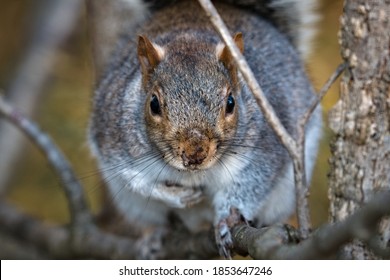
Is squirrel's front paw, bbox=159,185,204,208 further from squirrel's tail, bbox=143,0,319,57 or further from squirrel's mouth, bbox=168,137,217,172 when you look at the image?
squirrel's tail, bbox=143,0,319,57

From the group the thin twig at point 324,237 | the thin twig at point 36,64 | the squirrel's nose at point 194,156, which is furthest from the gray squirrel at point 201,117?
the thin twig at point 36,64

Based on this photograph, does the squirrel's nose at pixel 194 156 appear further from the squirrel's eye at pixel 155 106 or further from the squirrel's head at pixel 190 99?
the squirrel's eye at pixel 155 106

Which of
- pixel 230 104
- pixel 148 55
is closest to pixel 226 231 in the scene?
pixel 230 104

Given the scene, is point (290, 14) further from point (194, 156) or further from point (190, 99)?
point (194, 156)

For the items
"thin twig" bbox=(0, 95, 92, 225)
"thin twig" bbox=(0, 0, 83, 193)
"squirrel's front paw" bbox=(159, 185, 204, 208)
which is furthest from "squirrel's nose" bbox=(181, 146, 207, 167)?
"thin twig" bbox=(0, 0, 83, 193)

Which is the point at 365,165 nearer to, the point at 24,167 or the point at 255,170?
the point at 255,170

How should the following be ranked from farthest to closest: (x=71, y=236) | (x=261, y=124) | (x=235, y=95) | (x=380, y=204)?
(x=71, y=236), (x=261, y=124), (x=235, y=95), (x=380, y=204)
